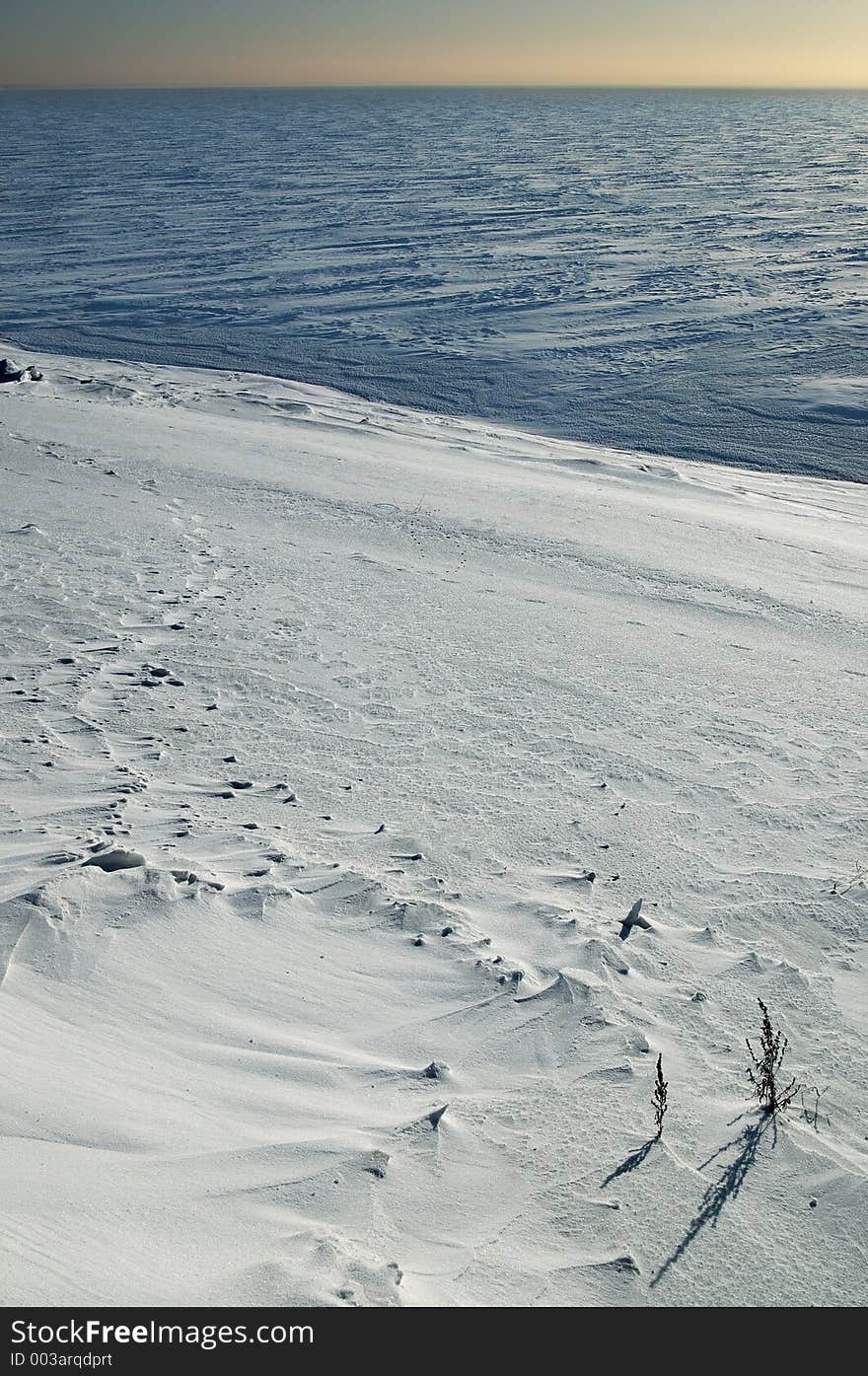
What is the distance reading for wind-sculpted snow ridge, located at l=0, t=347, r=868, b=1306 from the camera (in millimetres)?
2244

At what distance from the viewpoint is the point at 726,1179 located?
8.04 ft

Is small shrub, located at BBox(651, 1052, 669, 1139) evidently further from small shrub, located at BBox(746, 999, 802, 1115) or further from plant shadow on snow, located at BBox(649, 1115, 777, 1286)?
small shrub, located at BBox(746, 999, 802, 1115)

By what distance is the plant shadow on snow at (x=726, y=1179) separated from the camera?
2.28 meters

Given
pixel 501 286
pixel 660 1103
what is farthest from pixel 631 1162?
pixel 501 286

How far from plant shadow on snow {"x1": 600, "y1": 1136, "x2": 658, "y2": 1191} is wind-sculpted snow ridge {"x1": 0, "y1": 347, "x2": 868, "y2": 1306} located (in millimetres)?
17

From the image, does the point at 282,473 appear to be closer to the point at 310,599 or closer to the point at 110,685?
the point at 310,599

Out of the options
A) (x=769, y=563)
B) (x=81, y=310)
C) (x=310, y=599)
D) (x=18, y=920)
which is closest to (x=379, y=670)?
(x=310, y=599)

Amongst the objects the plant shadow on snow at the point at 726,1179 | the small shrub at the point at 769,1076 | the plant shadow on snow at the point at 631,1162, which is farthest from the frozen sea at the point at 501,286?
the plant shadow on snow at the point at 631,1162

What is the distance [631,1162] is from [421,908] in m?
1.17

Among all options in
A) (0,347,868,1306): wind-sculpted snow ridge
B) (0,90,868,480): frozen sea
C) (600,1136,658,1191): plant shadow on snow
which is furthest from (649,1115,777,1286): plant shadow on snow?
(0,90,868,480): frozen sea

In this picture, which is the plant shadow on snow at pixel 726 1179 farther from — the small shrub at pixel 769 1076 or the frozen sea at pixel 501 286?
the frozen sea at pixel 501 286

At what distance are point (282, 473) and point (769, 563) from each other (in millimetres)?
3879

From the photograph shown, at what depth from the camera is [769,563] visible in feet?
22.9

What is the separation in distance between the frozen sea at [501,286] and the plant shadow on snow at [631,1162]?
897 centimetres
